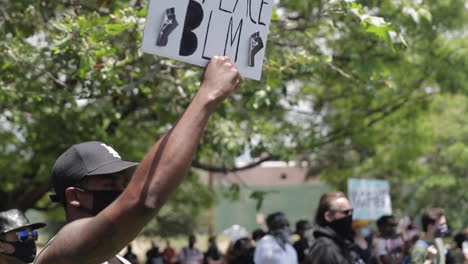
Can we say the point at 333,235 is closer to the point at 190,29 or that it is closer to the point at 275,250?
the point at 275,250

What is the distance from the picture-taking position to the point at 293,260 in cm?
832

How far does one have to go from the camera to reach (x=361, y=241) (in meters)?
10.3

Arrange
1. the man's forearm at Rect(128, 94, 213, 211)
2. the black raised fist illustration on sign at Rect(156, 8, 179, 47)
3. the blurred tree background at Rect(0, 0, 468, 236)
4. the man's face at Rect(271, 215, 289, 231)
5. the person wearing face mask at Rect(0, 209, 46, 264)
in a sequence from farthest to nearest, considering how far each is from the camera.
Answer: the man's face at Rect(271, 215, 289, 231)
the blurred tree background at Rect(0, 0, 468, 236)
the person wearing face mask at Rect(0, 209, 46, 264)
the black raised fist illustration on sign at Rect(156, 8, 179, 47)
the man's forearm at Rect(128, 94, 213, 211)

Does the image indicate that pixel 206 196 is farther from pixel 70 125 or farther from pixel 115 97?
pixel 115 97

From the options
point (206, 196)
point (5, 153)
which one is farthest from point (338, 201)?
point (206, 196)

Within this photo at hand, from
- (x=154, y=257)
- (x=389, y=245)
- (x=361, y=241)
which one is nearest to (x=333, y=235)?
(x=361, y=241)

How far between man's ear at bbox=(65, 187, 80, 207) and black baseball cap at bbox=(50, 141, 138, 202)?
19mm

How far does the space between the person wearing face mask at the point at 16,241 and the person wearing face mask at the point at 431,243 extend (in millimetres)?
4032

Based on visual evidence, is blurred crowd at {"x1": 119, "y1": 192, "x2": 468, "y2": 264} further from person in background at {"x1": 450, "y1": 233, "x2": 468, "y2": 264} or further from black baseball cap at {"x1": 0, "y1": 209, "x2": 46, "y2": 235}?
black baseball cap at {"x1": 0, "y1": 209, "x2": 46, "y2": 235}

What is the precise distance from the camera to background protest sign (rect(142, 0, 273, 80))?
2324 mm

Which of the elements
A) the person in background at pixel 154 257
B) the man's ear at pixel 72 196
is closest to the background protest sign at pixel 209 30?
the man's ear at pixel 72 196

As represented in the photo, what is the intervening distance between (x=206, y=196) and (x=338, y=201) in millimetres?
10977

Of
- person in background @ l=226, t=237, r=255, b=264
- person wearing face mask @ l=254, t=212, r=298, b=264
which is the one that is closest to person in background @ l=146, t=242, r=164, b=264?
person in background @ l=226, t=237, r=255, b=264

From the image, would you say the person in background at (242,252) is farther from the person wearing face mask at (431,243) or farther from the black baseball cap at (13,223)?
the black baseball cap at (13,223)
